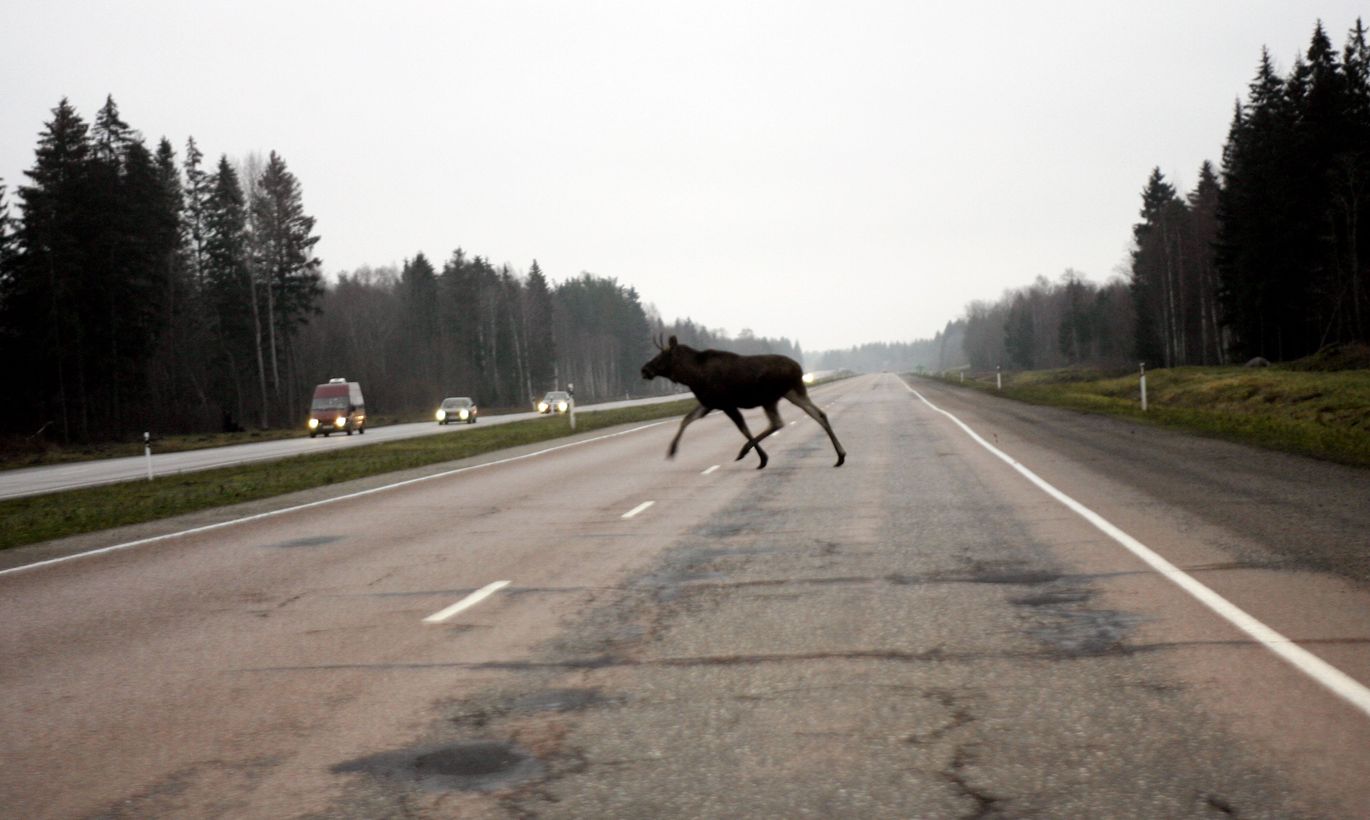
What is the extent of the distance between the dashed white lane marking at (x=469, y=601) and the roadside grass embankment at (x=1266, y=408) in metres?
12.7

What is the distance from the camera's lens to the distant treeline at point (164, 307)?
5438 cm

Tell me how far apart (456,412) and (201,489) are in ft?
127

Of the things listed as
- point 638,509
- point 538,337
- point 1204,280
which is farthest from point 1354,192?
point 538,337

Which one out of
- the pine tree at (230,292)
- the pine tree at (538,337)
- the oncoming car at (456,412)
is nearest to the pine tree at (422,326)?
the pine tree at (538,337)

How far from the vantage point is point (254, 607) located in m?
8.41

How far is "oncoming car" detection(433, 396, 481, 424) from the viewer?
59188mm

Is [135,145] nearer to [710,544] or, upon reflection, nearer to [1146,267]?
[710,544]

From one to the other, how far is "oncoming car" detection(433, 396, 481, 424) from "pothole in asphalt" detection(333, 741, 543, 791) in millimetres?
54641

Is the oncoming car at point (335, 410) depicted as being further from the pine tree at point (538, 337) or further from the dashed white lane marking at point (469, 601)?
the pine tree at point (538, 337)

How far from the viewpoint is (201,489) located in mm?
21344

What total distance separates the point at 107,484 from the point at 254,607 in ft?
60.3

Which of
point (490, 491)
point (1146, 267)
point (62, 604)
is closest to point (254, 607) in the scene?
point (62, 604)

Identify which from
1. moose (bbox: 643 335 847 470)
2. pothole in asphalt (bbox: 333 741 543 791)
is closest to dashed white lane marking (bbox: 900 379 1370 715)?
pothole in asphalt (bbox: 333 741 543 791)

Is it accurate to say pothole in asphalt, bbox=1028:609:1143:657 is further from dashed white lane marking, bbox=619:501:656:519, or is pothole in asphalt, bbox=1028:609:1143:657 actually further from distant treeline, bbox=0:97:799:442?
distant treeline, bbox=0:97:799:442
